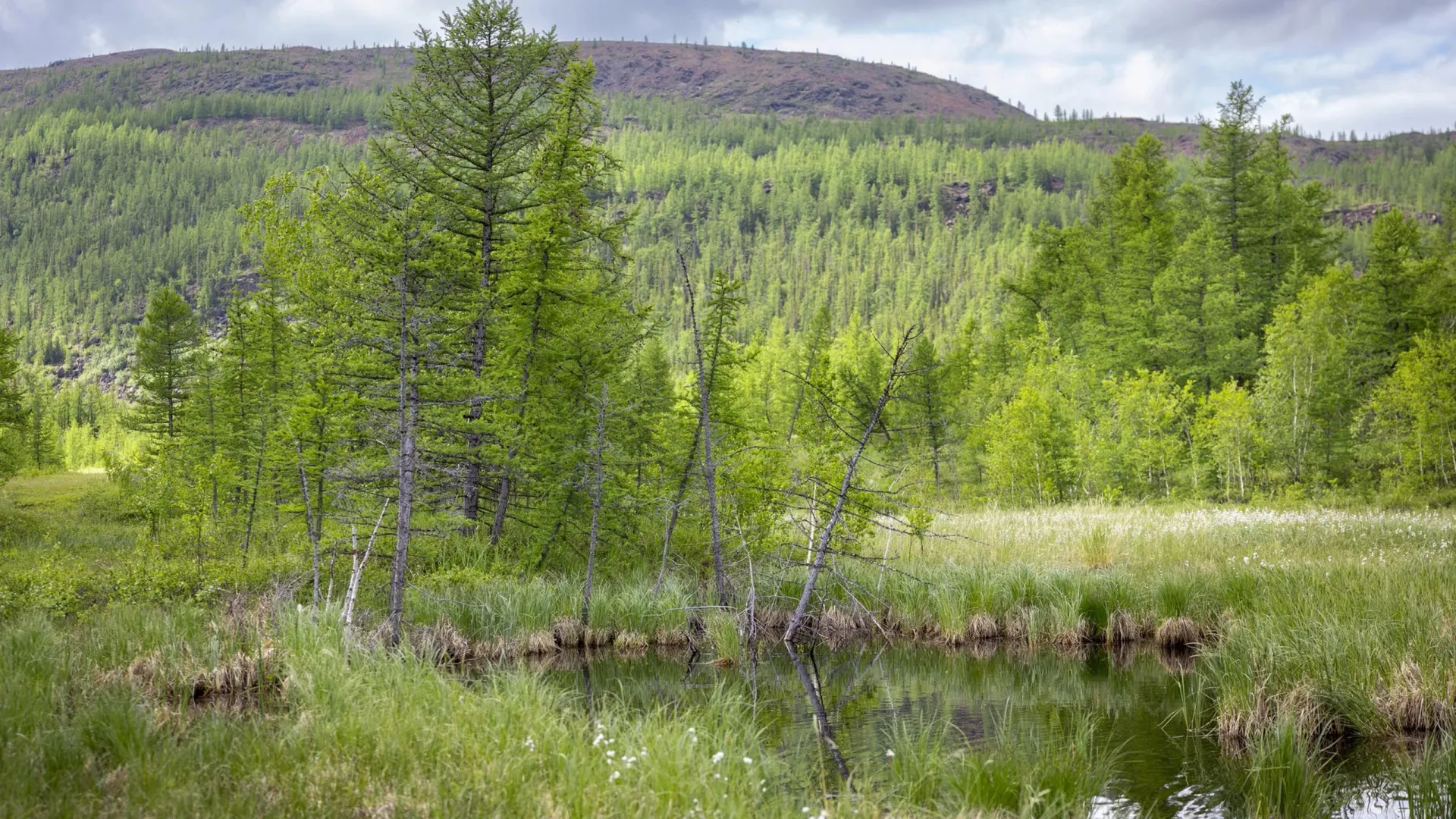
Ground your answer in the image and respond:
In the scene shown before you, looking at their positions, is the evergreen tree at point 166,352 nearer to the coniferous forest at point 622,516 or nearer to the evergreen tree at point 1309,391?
the coniferous forest at point 622,516

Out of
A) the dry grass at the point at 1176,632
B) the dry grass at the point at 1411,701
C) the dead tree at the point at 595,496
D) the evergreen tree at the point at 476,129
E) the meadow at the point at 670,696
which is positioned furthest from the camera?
the evergreen tree at the point at 476,129

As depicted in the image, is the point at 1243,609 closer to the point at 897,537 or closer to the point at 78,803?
the point at 897,537

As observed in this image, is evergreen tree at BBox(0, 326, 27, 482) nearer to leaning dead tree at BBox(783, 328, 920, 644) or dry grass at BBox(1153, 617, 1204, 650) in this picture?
leaning dead tree at BBox(783, 328, 920, 644)

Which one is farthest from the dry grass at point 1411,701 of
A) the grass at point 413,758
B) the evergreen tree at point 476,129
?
the evergreen tree at point 476,129

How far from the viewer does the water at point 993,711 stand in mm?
6738

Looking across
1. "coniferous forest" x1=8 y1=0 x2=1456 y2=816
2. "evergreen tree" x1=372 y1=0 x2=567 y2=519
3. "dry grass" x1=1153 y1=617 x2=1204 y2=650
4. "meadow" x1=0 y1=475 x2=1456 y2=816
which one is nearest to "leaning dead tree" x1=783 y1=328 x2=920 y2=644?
"coniferous forest" x1=8 y1=0 x2=1456 y2=816

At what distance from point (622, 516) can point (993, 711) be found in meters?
8.37

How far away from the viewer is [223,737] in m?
Result: 5.76

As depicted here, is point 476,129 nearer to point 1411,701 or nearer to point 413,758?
point 413,758

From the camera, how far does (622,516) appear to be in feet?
51.9

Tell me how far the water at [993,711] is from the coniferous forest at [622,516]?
0.17m

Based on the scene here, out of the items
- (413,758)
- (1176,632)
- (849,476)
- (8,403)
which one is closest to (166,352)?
(8,403)

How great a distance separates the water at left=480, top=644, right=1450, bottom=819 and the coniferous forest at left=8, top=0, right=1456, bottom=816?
165 millimetres

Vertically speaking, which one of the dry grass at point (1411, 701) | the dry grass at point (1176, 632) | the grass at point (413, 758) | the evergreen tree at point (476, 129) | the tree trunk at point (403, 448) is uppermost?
the evergreen tree at point (476, 129)
